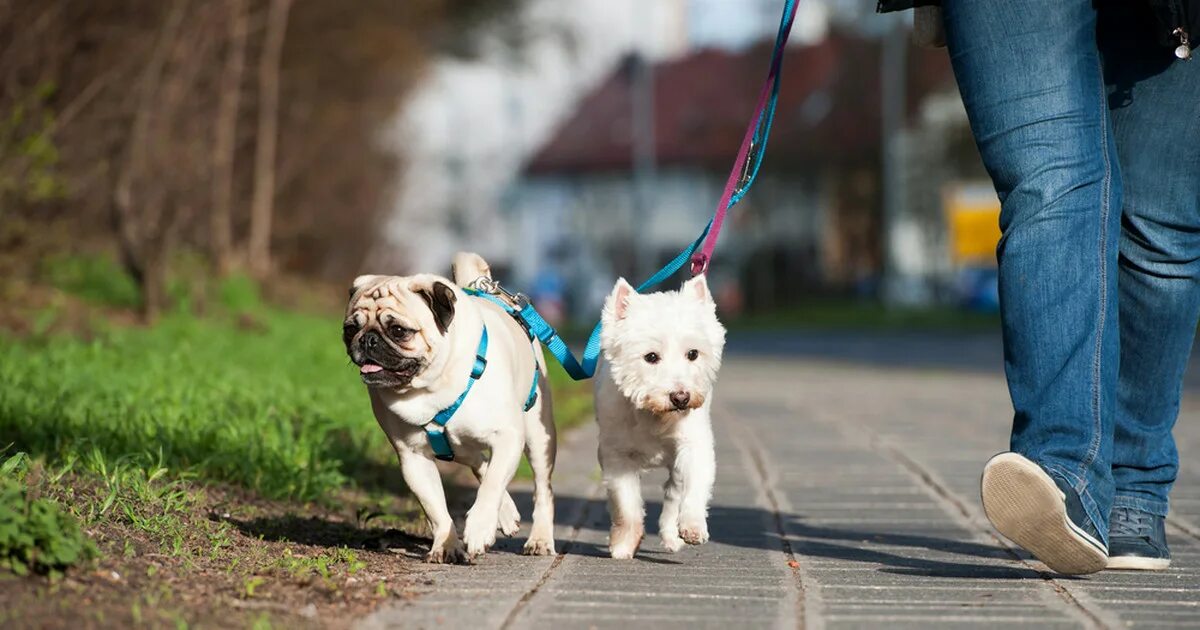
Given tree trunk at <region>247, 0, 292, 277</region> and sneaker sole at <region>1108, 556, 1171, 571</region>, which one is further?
tree trunk at <region>247, 0, 292, 277</region>

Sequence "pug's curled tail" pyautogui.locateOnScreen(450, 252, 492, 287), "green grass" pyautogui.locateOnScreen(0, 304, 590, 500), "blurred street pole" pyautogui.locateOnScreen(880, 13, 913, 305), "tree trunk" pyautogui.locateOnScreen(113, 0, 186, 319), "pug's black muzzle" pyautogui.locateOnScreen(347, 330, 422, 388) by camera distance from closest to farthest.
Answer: "pug's black muzzle" pyautogui.locateOnScreen(347, 330, 422, 388) < "pug's curled tail" pyautogui.locateOnScreen(450, 252, 492, 287) < "green grass" pyautogui.locateOnScreen(0, 304, 590, 500) < "tree trunk" pyautogui.locateOnScreen(113, 0, 186, 319) < "blurred street pole" pyautogui.locateOnScreen(880, 13, 913, 305)

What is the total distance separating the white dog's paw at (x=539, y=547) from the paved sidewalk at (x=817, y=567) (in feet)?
0.17

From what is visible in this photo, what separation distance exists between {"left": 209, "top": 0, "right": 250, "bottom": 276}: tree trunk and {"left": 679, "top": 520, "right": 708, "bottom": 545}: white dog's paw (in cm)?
1174

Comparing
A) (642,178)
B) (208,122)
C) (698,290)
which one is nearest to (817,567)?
(698,290)

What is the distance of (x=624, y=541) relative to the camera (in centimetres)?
486

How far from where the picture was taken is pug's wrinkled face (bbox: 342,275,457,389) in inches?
179

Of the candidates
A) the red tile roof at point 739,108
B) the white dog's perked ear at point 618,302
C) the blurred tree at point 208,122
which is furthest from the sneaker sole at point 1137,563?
the red tile roof at point 739,108

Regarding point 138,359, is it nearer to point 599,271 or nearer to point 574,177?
point 599,271

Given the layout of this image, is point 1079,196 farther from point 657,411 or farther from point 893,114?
point 893,114

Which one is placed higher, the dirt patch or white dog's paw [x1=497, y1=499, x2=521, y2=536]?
the dirt patch

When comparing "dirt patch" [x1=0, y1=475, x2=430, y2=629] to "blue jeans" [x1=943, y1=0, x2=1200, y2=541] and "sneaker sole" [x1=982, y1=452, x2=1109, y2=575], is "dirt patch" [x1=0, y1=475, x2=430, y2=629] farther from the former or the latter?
"blue jeans" [x1=943, y1=0, x2=1200, y2=541]

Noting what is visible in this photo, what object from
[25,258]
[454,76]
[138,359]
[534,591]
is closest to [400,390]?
[534,591]

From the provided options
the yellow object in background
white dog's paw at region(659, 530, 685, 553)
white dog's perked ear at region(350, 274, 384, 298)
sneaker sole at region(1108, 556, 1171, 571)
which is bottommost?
the yellow object in background

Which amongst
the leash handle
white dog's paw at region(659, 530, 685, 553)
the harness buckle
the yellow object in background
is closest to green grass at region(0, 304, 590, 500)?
the harness buckle
